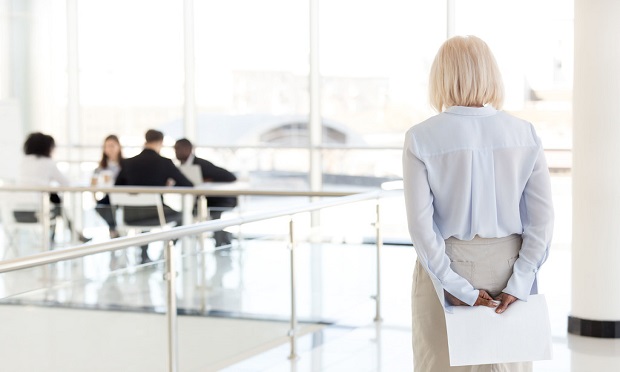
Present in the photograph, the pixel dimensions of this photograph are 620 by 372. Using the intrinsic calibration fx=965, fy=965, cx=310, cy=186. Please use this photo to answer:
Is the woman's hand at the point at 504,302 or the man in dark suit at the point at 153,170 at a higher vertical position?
the man in dark suit at the point at 153,170

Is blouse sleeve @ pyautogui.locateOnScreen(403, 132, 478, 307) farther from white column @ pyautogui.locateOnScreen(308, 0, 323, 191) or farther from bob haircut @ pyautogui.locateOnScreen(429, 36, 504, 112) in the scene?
white column @ pyautogui.locateOnScreen(308, 0, 323, 191)

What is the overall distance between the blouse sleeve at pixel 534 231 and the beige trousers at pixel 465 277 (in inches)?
1.4

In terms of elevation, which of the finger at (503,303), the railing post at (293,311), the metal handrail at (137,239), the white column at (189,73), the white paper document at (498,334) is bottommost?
the railing post at (293,311)

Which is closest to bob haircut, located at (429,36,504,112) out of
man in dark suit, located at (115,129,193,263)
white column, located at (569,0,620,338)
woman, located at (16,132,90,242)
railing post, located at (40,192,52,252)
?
white column, located at (569,0,620,338)

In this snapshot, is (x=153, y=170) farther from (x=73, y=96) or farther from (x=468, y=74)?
(x=468, y=74)

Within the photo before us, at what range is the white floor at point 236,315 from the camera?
3.73 meters

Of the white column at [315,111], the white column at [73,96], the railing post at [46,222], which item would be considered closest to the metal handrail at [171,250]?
the railing post at [46,222]

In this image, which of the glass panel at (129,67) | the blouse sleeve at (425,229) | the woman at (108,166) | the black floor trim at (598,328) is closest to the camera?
the blouse sleeve at (425,229)

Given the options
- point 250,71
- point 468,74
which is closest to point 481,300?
point 468,74

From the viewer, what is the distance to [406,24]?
1073cm

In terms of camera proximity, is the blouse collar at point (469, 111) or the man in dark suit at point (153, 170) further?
the man in dark suit at point (153, 170)

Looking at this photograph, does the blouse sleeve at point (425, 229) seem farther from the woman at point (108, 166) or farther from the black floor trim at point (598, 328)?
the woman at point (108, 166)

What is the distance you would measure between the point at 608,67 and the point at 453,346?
360 centimetres

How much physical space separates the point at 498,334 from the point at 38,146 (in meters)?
7.43
